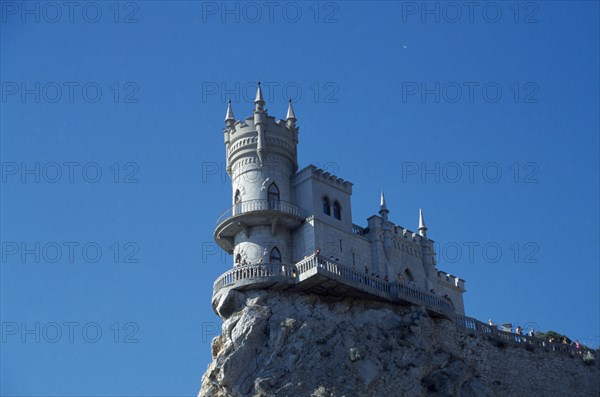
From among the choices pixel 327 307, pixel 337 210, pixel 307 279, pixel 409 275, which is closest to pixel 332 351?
pixel 327 307

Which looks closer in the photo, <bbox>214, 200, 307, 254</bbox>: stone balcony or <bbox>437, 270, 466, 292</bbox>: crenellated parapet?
<bbox>214, 200, 307, 254</bbox>: stone balcony

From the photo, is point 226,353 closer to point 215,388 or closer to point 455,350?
point 215,388

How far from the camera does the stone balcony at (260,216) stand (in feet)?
180

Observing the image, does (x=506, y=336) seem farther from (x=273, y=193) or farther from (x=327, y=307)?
(x=273, y=193)

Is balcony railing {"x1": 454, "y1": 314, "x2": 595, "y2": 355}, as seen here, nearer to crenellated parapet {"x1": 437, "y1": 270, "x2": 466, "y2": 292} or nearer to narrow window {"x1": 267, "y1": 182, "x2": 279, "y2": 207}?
crenellated parapet {"x1": 437, "y1": 270, "x2": 466, "y2": 292}

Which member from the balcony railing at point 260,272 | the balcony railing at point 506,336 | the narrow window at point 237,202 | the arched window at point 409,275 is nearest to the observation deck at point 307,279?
the balcony railing at point 260,272

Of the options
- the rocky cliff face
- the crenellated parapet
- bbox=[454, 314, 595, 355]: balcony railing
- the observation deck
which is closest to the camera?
the rocky cliff face

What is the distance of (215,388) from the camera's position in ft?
166

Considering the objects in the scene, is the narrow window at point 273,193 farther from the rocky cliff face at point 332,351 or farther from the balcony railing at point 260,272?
the rocky cliff face at point 332,351

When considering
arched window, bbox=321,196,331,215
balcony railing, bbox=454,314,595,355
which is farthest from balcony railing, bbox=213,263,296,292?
balcony railing, bbox=454,314,595,355

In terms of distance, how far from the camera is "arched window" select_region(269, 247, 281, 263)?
180 ft

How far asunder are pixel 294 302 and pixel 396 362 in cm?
584

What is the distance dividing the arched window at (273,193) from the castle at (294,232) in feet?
0.17

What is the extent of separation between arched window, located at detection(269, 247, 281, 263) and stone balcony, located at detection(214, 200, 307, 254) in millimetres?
1371
